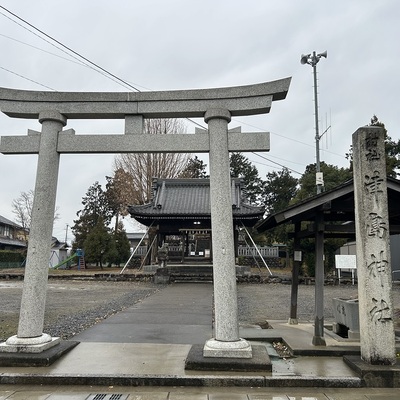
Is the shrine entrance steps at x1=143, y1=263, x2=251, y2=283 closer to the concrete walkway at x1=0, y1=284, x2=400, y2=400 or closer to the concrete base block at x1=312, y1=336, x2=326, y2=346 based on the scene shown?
the concrete walkway at x1=0, y1=284, x2=400, y2=400

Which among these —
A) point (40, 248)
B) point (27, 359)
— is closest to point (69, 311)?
point (40, 248)

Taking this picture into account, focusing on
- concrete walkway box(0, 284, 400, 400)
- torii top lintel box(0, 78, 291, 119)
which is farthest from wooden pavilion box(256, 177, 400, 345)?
torii top lintel box(0, 78, 291, 119)

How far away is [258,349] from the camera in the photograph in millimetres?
6023

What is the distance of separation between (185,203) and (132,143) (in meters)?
18.9

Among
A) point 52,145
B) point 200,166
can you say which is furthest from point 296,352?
point 200,166

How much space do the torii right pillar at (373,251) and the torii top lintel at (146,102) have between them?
178 centimetres

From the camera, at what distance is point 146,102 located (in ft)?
21.3

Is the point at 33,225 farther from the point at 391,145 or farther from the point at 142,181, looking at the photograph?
the point at 391,145

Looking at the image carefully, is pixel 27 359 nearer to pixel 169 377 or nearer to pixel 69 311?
pixel 169 377

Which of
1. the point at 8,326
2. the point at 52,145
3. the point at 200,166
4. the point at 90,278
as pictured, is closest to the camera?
the point at 52,145

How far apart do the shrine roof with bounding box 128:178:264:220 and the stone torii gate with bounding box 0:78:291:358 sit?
52.8 feet

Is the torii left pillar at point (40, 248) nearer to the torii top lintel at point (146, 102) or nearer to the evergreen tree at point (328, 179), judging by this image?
the torii top lintel at point (146, 102)

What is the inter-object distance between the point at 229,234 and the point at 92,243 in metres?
29.0

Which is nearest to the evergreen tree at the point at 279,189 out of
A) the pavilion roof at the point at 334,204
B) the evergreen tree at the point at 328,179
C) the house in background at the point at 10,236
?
the evergreen tree at the point at 328,179
